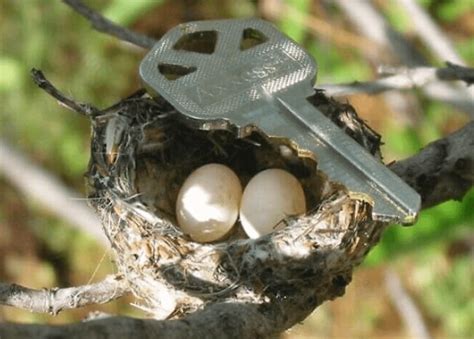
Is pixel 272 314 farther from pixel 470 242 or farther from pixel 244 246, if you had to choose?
pixel 470 242

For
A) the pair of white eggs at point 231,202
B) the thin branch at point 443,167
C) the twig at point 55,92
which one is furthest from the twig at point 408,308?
the twig at point 55,92

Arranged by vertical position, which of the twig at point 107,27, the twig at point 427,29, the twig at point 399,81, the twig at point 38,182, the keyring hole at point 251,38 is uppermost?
the keyring hole at point 251,38

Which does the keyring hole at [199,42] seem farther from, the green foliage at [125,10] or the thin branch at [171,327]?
the green foliage at [125,10]

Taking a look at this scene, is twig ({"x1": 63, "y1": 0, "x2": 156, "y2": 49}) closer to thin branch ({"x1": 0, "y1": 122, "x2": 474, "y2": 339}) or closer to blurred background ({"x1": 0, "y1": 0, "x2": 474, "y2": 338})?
thin branch ({"x1": 0, "y1": 122, "x2": 474, "y2": 339})

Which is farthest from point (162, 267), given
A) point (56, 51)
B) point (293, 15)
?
point (56, 51)

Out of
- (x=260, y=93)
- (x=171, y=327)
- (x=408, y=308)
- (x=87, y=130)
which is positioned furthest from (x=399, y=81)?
(x=87, y=130)

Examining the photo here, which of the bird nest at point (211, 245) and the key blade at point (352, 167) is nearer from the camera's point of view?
the key blade at point (352, 167)

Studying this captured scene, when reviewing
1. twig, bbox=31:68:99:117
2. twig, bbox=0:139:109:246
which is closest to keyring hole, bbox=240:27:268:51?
twig, bbox=31:68:99:117

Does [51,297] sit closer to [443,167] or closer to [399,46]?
[443,167]
